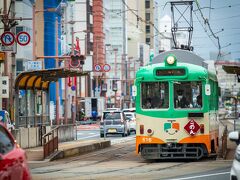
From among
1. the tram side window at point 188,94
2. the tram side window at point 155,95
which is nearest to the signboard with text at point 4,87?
the tram side window at point 155,95

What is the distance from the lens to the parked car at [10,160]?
980 centimetres

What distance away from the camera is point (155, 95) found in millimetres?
24094

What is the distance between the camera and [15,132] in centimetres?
3066

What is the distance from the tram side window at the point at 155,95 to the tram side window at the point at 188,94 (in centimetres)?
31

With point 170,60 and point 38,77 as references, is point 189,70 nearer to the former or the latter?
point 170,60

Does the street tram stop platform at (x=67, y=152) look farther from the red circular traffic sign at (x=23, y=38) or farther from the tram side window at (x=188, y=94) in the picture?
the red circular traffic sign at (x=23, y=38)

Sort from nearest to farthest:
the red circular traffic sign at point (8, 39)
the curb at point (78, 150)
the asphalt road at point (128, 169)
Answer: the asphalt road at point (128, 169) → the curb at point (78, 150) → the red circular traffic sign at point (8, 39)

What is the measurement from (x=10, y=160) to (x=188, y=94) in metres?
14.3

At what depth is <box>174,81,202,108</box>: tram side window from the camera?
2394 centimetres

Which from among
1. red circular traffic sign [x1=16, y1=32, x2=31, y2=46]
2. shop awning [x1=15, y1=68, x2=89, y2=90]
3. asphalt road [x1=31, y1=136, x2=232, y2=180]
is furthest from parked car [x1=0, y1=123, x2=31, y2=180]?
red circular traffic sign [x1=16, y1=32, x2=31, y2=46]

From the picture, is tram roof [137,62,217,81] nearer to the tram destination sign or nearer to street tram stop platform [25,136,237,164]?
the tram destination sign

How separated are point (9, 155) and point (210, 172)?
1044 centimetres

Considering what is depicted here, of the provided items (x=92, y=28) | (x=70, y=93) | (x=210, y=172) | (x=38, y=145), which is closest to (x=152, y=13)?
(x=92, y=28)

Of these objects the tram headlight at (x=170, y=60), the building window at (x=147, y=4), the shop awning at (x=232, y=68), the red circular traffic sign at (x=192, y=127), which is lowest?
the red circular traffic sign at (x=192, y=127)
